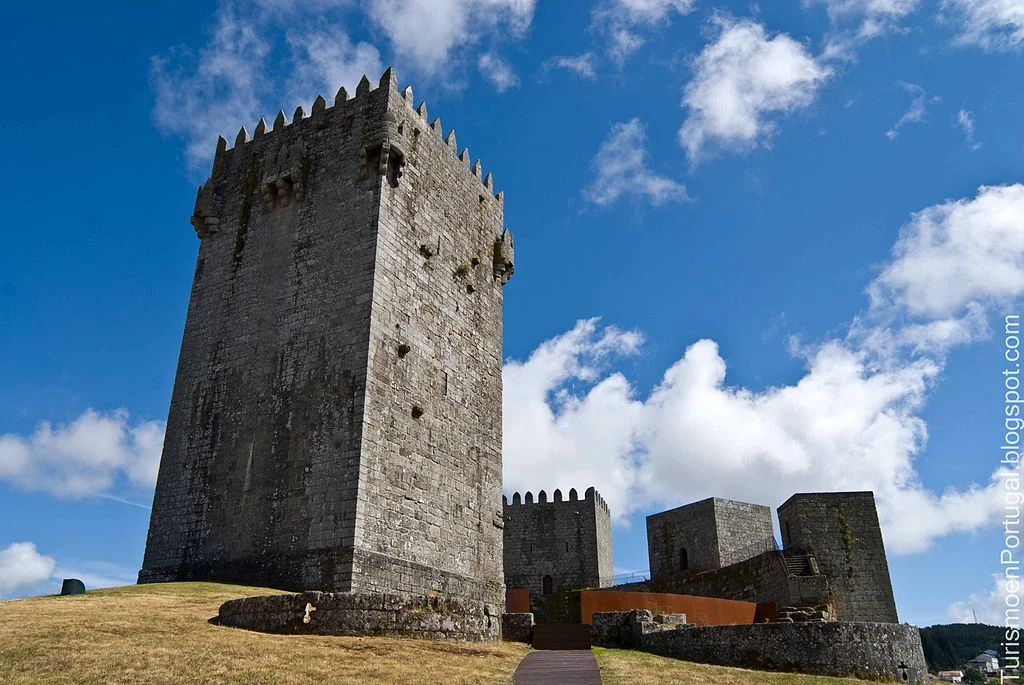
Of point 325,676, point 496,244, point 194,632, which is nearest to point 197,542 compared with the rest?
point 194,632

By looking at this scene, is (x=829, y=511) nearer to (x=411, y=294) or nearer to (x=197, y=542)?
(x=411, y=294)

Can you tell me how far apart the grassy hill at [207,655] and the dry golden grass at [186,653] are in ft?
0.04

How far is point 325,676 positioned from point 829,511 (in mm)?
24081

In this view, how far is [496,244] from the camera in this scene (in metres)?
26.5

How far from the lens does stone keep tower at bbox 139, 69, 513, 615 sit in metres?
18.0

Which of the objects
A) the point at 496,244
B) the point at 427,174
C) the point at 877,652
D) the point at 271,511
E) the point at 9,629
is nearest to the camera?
the point at 9,629

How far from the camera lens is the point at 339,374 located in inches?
743

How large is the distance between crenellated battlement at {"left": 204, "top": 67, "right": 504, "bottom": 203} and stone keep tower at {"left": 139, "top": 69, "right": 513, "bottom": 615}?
7 centimetres

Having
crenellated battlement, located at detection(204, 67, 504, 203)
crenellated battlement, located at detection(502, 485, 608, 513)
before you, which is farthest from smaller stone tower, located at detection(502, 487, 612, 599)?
crenellated battlement, located at detection(204, 67, 504, 203)

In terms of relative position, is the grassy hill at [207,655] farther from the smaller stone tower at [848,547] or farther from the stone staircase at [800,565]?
the smaller stone tower at [848,547]

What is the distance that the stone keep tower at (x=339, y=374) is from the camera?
709 inches

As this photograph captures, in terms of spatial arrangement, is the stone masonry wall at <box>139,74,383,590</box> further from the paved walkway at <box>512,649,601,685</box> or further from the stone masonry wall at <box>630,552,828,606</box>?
the stone masonry wall at <box>630,552,828,606</box>

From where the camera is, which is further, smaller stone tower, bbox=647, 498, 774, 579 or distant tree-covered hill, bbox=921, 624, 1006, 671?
distant tree-covered hill, bbox=921, 624, 1006, 671

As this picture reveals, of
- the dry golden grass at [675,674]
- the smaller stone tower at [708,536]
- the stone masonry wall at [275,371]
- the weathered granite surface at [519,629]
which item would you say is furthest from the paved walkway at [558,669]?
the smaller stone tower at [708,536]
